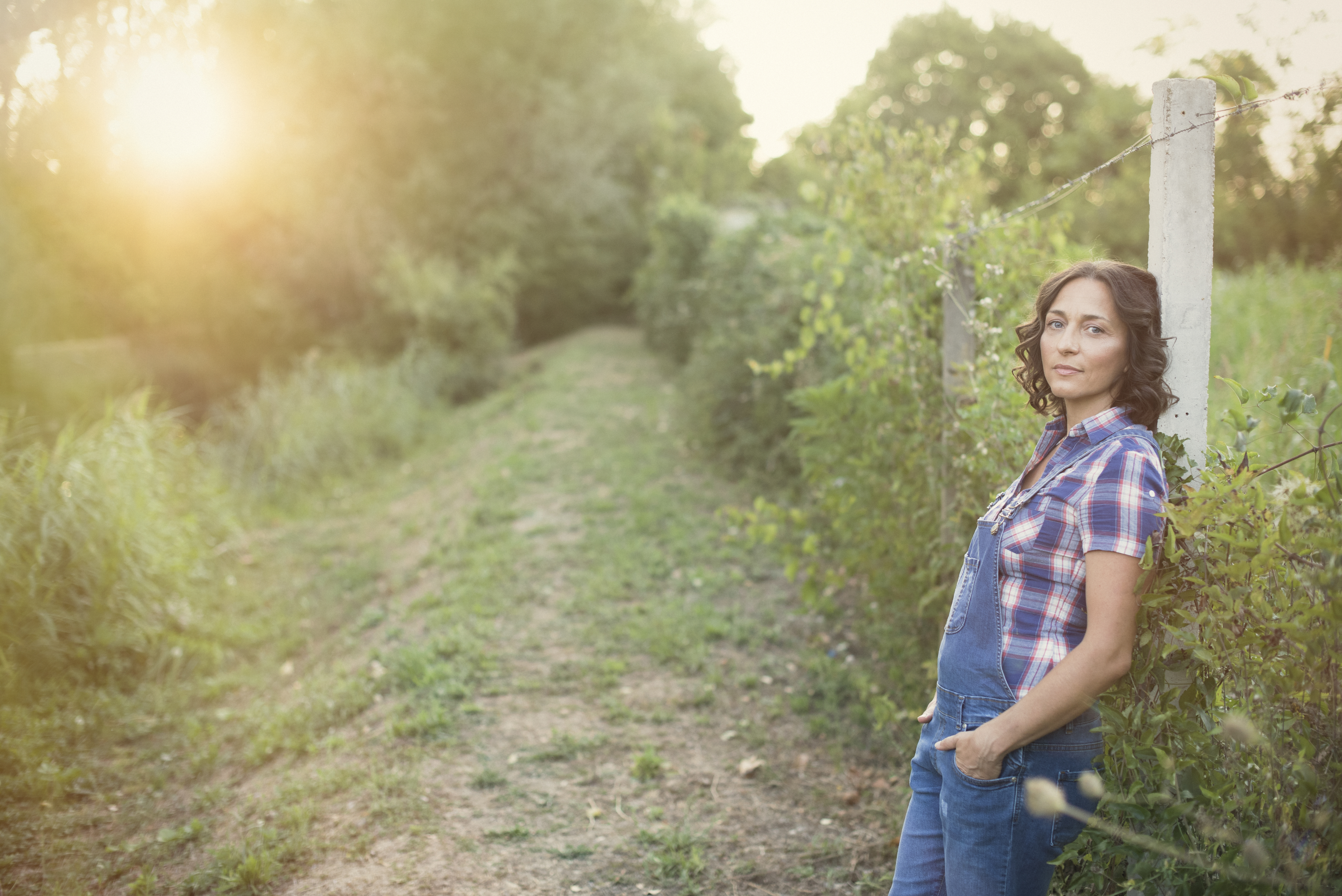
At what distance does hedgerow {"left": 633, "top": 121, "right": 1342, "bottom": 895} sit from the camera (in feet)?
4.64

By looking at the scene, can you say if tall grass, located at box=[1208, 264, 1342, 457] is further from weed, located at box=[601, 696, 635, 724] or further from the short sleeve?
weed, located at box=[601, 696, 635, 724]

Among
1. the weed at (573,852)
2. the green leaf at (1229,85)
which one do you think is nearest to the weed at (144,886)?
the weed at (573,852)

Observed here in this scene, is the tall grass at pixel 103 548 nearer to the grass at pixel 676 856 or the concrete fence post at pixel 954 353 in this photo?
the grass at pixel 676 856

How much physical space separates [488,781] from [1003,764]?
8.71ft

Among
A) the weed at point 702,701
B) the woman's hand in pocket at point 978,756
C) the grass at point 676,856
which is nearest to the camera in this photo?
the woman's hand in pocket at point 978,756

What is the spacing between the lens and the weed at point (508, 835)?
328cm

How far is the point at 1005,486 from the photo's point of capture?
264 cm

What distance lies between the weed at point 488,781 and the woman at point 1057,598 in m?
2.41

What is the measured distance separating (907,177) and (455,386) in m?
13.0

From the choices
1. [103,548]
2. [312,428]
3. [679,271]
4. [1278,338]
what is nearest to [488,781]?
[103,548]

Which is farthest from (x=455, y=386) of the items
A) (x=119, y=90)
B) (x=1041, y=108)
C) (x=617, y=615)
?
(x=1041, y=108)

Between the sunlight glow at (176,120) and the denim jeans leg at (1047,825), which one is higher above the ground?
the sunlight glow at (176,120)

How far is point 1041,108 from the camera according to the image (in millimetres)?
30516

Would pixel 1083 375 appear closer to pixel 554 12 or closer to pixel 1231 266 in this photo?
pixel 1231 266
